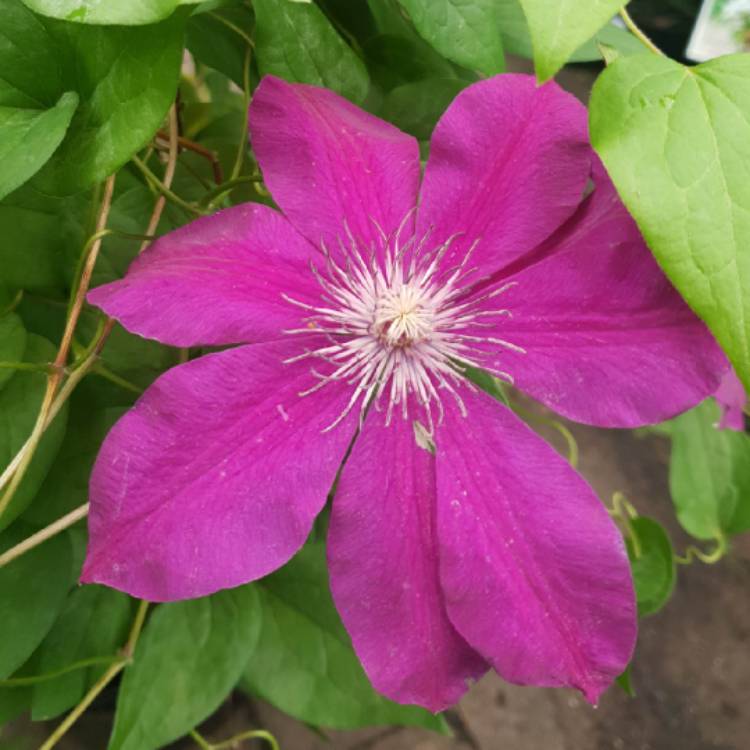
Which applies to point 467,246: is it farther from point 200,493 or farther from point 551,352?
point 200,493

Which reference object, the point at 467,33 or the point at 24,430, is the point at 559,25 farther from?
the point at 24,430

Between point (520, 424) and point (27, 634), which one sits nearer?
point (520, 424)

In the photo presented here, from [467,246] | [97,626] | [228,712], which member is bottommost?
[228,712]

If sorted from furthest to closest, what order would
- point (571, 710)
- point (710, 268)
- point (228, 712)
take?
point (571, 710)
point (228, 712)
point (710, 268)

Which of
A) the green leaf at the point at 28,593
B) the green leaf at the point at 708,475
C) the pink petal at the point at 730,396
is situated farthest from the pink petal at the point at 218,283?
the green leaf at the point at 708,475

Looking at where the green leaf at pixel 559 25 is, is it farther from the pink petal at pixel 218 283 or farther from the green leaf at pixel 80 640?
the green leaf at pixel 80 640

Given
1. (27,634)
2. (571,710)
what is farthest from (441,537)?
(571,710)
